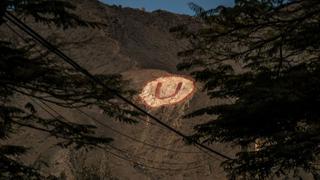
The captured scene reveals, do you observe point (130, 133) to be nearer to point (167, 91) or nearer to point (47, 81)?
point (167, 91)

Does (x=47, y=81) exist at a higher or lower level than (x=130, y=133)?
higher

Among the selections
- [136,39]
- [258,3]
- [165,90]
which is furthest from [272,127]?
[136,39]

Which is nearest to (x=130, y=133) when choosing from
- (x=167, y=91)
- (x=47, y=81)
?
(x=167, y=91)

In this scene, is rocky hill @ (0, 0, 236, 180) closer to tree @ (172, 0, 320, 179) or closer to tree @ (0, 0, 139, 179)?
tree @ (0, 0, 139, 179)

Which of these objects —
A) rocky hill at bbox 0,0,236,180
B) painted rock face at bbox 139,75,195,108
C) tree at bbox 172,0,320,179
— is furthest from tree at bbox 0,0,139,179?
painted rock face at bbox 139,75,195,108

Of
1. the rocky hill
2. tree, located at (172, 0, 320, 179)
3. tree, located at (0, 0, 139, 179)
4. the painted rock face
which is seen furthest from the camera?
the painted rock face

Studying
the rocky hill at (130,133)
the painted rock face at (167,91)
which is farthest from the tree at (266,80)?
the painted rock face at (167,91)

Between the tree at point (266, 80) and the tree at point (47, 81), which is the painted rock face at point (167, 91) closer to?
the tree at point (47, 81)
